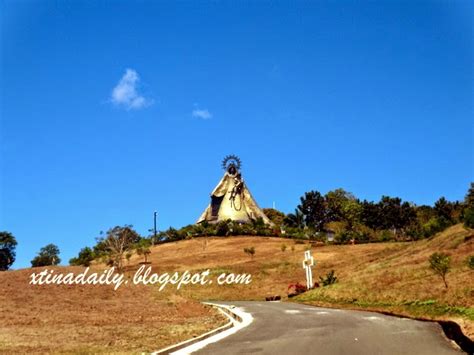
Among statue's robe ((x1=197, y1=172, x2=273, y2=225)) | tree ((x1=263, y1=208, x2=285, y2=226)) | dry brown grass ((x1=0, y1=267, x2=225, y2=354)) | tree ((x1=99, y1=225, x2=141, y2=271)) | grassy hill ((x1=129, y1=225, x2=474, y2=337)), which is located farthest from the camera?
tree ((x1=263, y1=208, x2=285, y2=226))

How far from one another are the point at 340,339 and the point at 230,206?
99.3 metres

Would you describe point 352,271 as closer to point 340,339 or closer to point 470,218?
point 470,218

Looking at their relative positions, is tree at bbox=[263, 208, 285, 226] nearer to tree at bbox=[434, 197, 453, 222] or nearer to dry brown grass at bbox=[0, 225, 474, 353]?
tree at bbox=[434, 197, 453, 222]

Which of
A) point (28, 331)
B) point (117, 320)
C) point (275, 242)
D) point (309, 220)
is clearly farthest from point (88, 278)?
point (309, 220)

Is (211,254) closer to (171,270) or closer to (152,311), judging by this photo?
(171,270)

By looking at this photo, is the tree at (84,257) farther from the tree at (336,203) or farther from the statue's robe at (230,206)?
the tree at (336,203)

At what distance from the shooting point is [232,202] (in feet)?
372

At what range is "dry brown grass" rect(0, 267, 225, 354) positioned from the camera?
44.3 feet

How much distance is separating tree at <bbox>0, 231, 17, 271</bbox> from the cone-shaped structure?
4122 centimetres

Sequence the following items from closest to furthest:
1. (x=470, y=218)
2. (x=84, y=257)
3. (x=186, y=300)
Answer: (x=186, y=300) → (x=470, y=218) → (x=84, y=257)

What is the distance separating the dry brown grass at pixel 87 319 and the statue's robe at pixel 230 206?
75.4m

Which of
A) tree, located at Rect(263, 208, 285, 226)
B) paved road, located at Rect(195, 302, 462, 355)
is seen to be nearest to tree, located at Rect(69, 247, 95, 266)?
tree, located at Rect(263, 208, 285, 226)

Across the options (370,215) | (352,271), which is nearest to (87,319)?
(352,271)

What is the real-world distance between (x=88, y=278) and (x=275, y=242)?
48.9 meters
